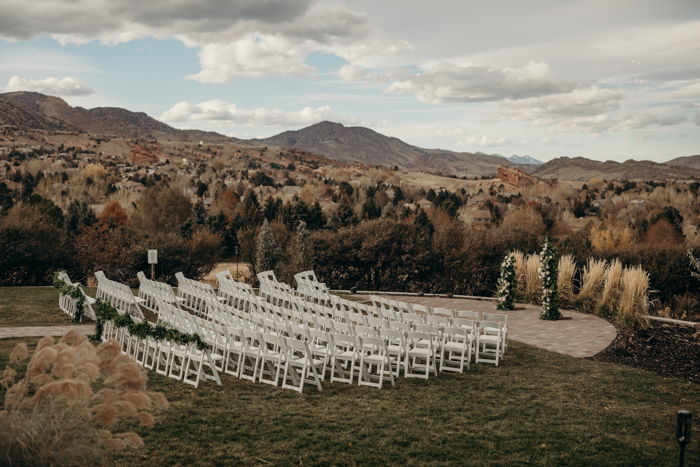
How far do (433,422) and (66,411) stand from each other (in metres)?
3.60

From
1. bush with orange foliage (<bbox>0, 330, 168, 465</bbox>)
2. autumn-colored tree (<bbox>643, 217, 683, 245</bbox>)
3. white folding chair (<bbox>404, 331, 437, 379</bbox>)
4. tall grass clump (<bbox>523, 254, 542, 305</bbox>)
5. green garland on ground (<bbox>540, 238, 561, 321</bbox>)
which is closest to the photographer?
bush with orange foliage (<bbox>0, 330, 168, 465</bbox>)

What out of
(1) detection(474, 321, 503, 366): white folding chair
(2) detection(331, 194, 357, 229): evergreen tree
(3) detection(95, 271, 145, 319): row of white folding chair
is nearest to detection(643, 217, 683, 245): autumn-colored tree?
(2) detection(331, 194, 357, 229): evergreen tree

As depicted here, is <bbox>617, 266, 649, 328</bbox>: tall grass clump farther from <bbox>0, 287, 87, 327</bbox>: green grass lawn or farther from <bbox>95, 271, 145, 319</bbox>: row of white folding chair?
<bbox>0, 287, 87, 327</bbox>: green grass lawn

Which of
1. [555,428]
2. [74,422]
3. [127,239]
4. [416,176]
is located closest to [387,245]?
[127,239]

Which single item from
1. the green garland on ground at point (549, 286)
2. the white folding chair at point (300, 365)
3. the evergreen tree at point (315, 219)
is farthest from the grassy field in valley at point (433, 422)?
the evergreen tree at point (315, 219)

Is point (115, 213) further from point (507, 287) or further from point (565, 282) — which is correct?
point (565, 282)

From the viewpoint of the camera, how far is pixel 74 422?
144 inches

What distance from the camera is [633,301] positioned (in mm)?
12141

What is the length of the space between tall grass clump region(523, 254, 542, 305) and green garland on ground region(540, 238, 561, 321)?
2.02 metres

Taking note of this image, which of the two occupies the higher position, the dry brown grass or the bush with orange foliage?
the bush with orange foliage

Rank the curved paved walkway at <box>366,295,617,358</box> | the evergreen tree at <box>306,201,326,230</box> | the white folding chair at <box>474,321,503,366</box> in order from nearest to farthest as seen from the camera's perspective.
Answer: the white folding chair at <box>474,321,503,366</box>
the curved paved walkway at <box>366,295,617,358</box>
the evergreen tree at <box>306,201,326,230</box>

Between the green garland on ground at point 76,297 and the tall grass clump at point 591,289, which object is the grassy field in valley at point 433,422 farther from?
the tall grass clump at point 591,289

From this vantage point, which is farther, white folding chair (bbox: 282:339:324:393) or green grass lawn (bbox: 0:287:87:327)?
green grass lawn (bbox: 0:287:87:327)

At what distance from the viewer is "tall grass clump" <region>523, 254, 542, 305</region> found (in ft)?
50.9
